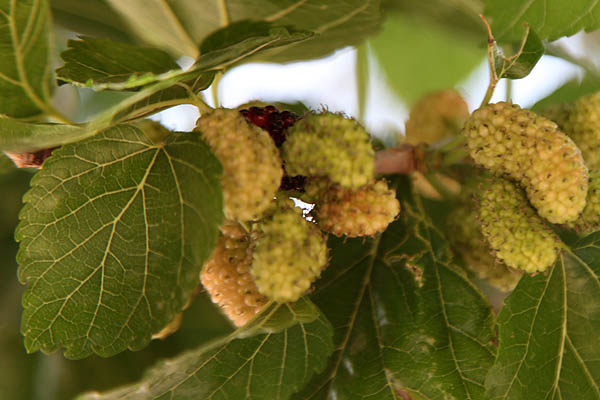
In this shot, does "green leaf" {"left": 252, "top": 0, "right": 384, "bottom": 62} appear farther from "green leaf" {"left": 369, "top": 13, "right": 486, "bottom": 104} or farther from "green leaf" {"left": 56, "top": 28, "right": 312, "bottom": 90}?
"green leaf" {"left": 369, "top": 13, "right": 486, "bottom": 104}

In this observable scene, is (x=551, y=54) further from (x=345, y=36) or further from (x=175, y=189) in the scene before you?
(x=175, y=189)

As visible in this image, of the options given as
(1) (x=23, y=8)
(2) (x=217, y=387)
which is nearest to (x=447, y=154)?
A: (2) (x=217, y=387)

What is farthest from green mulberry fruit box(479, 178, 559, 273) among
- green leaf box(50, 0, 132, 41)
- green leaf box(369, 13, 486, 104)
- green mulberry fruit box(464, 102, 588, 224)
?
green leaf box(369, 13, 486, 104)

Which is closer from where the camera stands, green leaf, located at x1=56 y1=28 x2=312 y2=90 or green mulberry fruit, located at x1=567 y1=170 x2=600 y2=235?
green leaf, located at x1=56 y1=28 x2=312 y2=90

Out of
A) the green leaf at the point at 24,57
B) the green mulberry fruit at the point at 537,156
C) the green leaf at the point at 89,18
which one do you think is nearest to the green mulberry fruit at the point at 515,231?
the green mulberry fruit at the point at 537,156

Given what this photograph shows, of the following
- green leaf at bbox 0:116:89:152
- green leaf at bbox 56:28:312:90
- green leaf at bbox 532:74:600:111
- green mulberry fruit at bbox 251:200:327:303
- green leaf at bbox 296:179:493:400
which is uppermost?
green leaf at bbox 56:28:312:90
